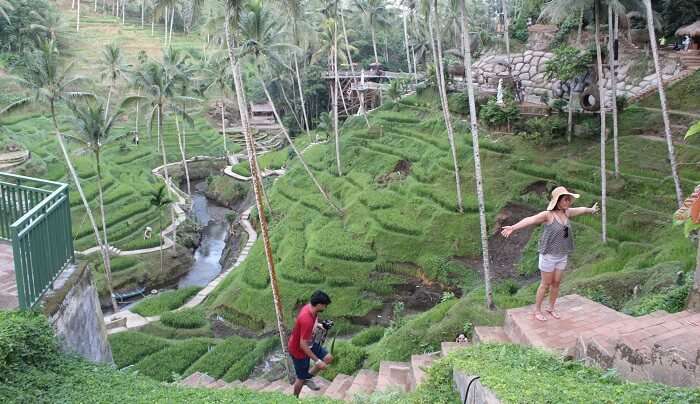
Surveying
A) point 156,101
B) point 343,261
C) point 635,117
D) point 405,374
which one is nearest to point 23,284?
point 405,374

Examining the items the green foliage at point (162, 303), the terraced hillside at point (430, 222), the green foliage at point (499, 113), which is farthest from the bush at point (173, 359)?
the green foliage at point (499, 113)

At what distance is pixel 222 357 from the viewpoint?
49.2ft

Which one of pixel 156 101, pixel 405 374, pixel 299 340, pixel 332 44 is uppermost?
pixel 332 44

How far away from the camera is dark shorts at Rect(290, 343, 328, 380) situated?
7234 mm

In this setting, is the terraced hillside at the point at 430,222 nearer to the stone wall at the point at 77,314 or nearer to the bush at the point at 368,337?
the bush at the point at 368,337

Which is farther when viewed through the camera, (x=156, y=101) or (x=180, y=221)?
(x=180, y=221)

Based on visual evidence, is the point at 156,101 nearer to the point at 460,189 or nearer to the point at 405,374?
the point at 460,189

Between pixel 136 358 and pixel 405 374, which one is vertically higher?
pixel 405 374

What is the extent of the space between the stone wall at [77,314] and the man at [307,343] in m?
2.59

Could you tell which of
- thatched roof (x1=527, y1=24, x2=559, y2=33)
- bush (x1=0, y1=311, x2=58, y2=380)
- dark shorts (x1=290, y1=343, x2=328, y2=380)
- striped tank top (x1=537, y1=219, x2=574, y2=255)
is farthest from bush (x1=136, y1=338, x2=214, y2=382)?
thatched roof (x1=527, y1=24, x2=559, y2=33)

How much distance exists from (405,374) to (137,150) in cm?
3744

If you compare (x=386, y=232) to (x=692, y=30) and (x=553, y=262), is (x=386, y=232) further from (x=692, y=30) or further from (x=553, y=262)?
(x=692, y=30)

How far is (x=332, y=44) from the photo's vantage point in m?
28.9

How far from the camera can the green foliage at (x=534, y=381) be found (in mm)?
4379
